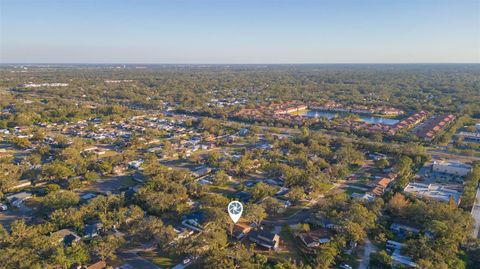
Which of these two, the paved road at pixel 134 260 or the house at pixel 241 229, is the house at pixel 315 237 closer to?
the house at pixel 241 229

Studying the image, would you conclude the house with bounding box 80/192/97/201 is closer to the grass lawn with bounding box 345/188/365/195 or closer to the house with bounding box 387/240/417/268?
the grass lawn with bounding box 345/188/365/195

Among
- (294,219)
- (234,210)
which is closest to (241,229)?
(234,210)

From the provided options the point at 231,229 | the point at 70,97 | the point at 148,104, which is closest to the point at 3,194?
the point at 231,229

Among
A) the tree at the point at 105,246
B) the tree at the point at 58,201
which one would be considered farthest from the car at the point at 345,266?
the tree at the point at 58,201

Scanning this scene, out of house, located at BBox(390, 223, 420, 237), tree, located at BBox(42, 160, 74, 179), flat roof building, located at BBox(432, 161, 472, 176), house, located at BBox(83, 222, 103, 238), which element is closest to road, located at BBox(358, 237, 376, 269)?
house, located at BBox(390, 223, 420, 237)

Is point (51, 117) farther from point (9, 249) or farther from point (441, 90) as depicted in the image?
point (441, 90)
